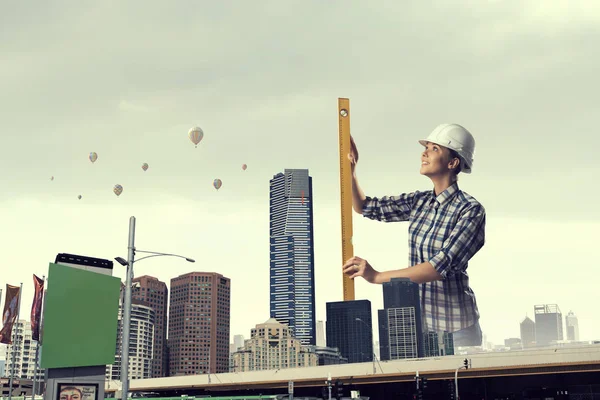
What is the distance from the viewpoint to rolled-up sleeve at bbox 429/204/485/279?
6988cm

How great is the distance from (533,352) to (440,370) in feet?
35.5

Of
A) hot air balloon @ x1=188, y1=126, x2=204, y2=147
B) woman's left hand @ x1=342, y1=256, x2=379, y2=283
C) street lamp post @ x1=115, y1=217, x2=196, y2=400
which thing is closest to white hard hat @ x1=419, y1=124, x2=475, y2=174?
woman's left hand @ x1=342, y1=256, x2=379, y2=283

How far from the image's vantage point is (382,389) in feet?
332

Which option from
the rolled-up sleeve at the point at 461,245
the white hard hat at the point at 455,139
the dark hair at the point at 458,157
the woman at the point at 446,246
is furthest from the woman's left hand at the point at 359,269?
the white hard hat at the point at 455,139

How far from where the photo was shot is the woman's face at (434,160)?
71.3 m

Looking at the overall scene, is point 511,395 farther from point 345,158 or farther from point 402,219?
point 345,158

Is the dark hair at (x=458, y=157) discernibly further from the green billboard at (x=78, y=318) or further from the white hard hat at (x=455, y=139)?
the green billboard at (x=78, y=318)

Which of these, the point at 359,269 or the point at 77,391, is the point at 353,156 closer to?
the point at 359,269

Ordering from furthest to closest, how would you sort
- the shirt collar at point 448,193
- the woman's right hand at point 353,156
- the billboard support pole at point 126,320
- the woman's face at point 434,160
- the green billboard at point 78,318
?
the woman's right hand at point 353,156 → the shirt collar at point 448,193 → the woman's face at point 434,160 → the green billboard at point 78,318 → the billboard support pole at point 126,320

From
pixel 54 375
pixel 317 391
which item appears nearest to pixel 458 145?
pixel 54 375

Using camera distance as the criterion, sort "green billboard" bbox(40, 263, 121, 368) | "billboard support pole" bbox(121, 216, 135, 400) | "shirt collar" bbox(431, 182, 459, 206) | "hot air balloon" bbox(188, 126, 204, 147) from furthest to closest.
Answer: "hot air balloon" bbox(188, 126, 204, 147)
"shirt collar" bbox(431, 182, 459, 206)
"green billboard" bbox(40, 263, 121, 368)
"billboard support pole" bbox(121, 216, 135, 400)

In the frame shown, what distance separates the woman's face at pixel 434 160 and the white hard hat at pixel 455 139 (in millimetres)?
745

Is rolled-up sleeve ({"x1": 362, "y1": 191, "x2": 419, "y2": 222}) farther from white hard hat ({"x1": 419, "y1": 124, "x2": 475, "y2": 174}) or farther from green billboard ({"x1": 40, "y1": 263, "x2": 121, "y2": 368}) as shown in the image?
green billboard ({"x1": 40, "y1": 263, "x2": 121, "y2": 368})

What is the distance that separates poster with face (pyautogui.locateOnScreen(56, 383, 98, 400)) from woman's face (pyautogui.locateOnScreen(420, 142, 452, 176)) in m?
38.6
